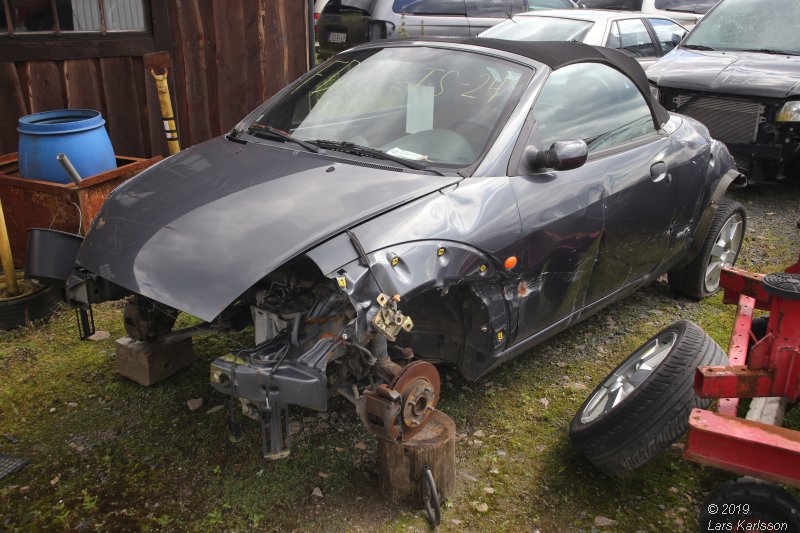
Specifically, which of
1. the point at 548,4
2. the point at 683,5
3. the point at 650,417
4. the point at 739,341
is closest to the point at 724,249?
the point at 739,341

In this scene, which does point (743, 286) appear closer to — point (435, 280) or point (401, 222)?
point (435, 280)

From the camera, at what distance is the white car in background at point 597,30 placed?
27.5 ft

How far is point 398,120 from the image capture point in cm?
356

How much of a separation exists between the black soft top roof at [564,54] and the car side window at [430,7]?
6.23 metres

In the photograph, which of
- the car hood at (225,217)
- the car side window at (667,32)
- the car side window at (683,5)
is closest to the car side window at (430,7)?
the car side window at (667,32)

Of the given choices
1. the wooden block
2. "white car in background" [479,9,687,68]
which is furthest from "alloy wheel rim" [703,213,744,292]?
"white car in background" [479,9,687,68]

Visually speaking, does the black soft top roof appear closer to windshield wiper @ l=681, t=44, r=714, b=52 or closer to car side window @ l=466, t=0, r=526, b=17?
windshield wiper @ l=681, t=44, r=714, b=52

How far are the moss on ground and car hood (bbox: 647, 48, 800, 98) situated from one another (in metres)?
3.81

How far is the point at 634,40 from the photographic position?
8891mm

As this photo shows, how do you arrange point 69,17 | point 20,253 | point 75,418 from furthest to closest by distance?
point 69,17 < point 20,253 < point 75,418

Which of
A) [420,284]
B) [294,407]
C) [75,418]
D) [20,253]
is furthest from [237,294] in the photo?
[20,253]

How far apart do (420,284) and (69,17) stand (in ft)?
14.3

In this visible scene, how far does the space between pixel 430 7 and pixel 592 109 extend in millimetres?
6868

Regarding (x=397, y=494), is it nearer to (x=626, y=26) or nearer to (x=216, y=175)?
(x=216, y=175)
